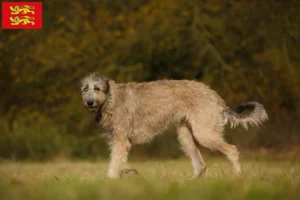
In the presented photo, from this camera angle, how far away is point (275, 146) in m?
12.4

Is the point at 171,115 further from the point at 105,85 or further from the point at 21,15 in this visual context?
the point at 21,15

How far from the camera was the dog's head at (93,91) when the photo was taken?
24.8 feet

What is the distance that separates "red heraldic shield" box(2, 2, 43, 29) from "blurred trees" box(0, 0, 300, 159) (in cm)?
520

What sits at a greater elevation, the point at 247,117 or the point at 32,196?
the point at 247,117

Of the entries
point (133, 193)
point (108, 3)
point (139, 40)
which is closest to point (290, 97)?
point (139, 40)

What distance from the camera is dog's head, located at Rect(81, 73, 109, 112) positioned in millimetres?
7570

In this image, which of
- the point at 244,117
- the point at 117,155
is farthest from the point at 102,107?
the point at 244,117

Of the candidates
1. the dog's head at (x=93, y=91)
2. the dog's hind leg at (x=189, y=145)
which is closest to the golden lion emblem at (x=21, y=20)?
the dog's head at (x=93, y=91)

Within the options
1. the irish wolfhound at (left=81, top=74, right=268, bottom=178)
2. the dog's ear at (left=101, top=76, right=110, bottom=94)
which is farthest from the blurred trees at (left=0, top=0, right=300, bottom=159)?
the dog's ear at (left=101, top=76, right=110, bottom=94)

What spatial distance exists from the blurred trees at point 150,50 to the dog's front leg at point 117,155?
244 inches

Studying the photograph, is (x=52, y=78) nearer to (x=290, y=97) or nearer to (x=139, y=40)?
(x=139, y=40)

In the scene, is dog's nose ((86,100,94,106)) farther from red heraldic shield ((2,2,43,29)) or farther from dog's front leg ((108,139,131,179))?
red heraldic shield ((2,2,43,29))

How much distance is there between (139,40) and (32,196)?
9615 millimetres

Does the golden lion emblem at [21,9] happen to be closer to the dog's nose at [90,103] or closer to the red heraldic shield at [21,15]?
the red heraldic shield at [21,15]
